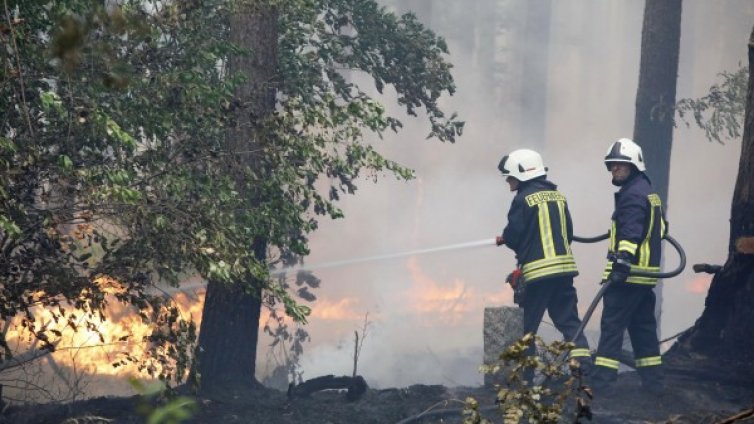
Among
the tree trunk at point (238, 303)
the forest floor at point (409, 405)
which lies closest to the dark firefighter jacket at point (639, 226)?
the forest floor at point (409, 405)

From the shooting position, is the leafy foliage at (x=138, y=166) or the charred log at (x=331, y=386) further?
the charred log at (x=331, y=386)

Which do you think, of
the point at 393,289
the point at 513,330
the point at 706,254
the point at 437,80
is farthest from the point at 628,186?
the point at 706,254

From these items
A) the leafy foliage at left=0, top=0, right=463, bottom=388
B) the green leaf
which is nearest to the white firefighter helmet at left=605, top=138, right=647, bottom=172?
the leafy foliage at left=0, top=0, right=463, bottom=388

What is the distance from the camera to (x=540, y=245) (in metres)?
7.40

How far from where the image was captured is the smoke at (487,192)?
655 inches

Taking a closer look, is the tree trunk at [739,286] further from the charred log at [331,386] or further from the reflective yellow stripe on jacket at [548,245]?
the charred log at [331,386]

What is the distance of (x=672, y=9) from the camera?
1120 cm

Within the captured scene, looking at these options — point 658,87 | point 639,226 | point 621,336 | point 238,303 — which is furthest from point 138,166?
point 658,87

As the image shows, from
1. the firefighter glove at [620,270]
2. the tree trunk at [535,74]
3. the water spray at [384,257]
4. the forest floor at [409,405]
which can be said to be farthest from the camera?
the tree trunk at [535,74]

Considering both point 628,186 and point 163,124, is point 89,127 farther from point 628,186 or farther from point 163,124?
point 628,186

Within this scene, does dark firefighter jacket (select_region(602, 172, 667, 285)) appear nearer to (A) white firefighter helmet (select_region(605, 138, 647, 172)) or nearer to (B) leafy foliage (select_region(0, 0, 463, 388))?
(A) white firefighter helmet (select_region(605, 138, 647, 172))

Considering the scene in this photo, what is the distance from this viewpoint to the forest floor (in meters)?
6.37

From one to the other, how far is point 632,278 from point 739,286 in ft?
2.76

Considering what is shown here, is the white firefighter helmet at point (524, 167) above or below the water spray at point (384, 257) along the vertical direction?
below
